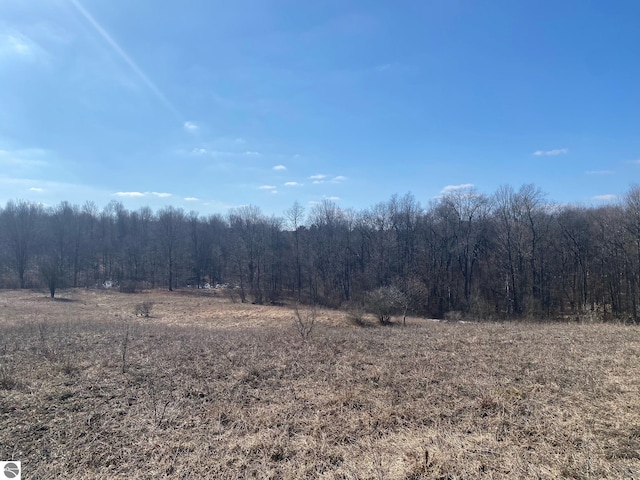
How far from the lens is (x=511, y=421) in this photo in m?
5.00

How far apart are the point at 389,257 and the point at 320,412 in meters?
41.2

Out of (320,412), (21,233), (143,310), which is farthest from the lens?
(21,233)

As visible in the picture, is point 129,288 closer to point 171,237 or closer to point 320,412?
point 171,237

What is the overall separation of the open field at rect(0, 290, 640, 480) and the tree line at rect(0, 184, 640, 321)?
18.4 metres

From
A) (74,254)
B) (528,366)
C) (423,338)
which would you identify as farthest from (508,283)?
(74,254)

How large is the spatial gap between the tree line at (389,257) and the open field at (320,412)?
18.4 metres

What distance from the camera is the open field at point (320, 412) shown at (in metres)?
4.00

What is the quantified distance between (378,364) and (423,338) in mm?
4348

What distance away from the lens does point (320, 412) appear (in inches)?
216

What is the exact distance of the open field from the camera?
400cm

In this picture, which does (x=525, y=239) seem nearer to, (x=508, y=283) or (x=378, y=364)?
(x=508, y=283)

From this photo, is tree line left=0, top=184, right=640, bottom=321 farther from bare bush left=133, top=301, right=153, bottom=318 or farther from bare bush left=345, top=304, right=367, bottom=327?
bare bush left=133, top=301, right=153, bottom=318

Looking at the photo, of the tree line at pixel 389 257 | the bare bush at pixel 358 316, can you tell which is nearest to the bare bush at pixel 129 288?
the tree line at pixel 389 257

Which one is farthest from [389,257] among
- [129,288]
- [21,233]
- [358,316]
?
[21,233]
